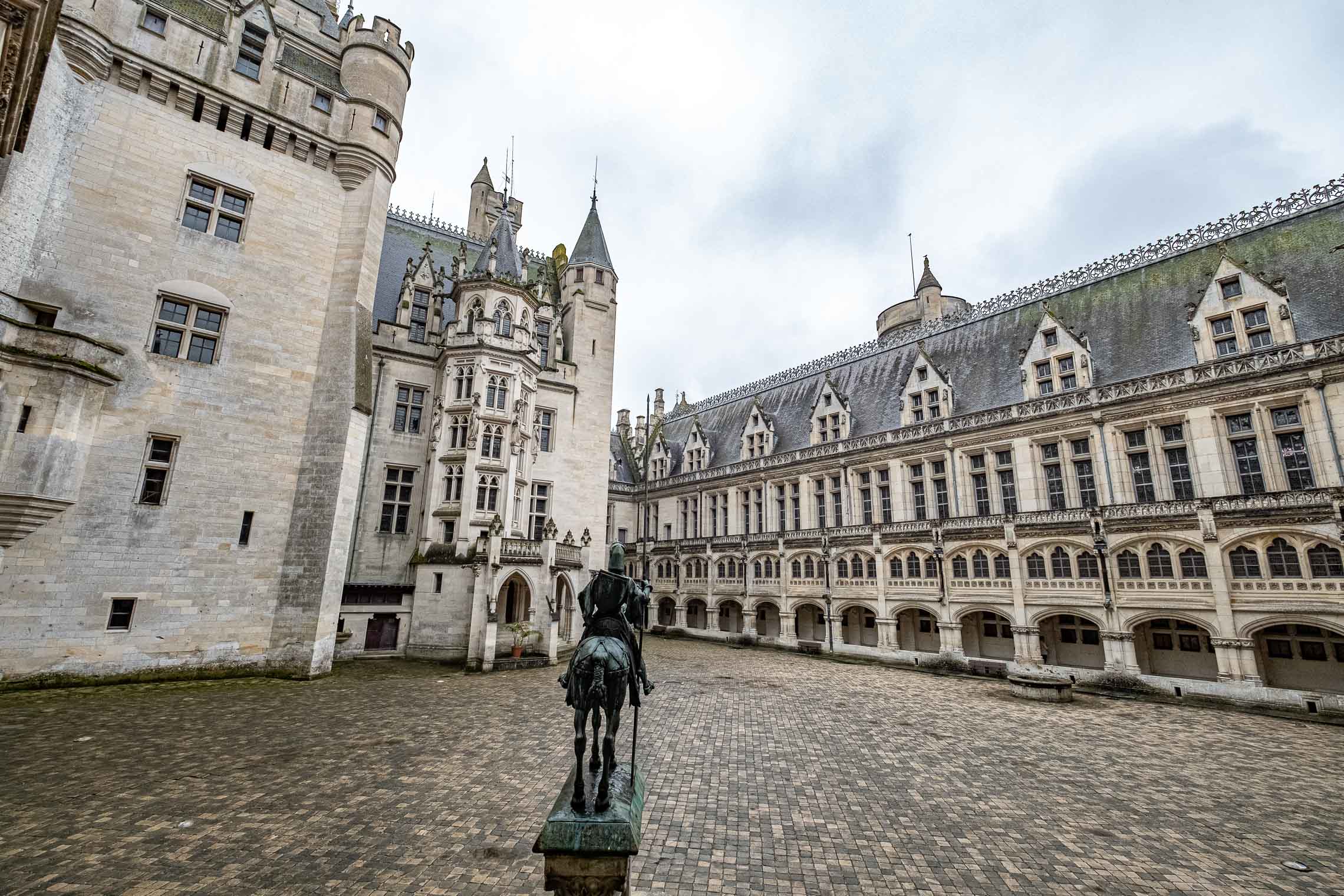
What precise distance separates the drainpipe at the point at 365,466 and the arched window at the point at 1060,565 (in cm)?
2771

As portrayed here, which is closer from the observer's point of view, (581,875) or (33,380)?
(581,875)

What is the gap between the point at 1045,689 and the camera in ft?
58.7

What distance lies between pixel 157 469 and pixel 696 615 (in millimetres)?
29242

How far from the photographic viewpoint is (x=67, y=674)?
44.9 ft

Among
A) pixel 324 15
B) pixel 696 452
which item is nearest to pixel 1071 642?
pixel 696 452

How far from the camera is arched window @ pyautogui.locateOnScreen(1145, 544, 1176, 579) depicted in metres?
19.4

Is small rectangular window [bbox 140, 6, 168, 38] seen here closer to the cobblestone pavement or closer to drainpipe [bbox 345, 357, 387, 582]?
drainpipe [bbox 345, 357, 387, 582]

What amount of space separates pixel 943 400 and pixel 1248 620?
13495mm

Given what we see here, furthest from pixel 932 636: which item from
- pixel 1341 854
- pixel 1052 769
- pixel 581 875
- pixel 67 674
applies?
pixel 67 674

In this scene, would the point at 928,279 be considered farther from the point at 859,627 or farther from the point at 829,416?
the point at 859,627

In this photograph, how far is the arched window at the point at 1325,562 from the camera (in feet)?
54.4

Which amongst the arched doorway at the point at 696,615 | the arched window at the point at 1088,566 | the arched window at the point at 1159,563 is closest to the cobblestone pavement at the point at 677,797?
the arched window at the point at 1159,563

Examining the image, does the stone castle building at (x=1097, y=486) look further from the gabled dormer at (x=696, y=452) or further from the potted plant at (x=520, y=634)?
the potted plant at (x=520, y=634)

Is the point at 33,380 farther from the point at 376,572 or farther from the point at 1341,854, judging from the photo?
the point at 1341,854
